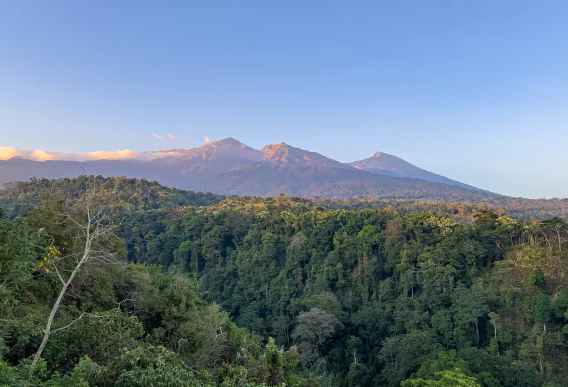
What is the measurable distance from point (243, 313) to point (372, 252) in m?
11.1

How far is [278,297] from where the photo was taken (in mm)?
28141

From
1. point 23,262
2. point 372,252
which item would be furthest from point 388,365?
point 23,262

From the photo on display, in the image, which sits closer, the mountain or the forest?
the forest

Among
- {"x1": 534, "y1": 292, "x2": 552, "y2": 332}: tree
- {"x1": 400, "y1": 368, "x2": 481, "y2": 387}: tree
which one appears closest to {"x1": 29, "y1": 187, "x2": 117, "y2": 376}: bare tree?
{"x1": 400, "y1": 368, "x2": 481, "y2": 387}: tree

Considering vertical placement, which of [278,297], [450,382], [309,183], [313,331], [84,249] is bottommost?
[278,297]

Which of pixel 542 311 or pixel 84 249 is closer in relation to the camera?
pixel 84 249

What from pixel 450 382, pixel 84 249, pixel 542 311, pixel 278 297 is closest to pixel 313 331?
pixel 278 297

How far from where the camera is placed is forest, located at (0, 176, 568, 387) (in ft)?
20.5

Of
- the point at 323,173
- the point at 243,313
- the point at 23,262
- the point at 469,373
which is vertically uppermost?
the point at 323,173

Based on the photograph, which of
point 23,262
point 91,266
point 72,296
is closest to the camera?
point 23,262

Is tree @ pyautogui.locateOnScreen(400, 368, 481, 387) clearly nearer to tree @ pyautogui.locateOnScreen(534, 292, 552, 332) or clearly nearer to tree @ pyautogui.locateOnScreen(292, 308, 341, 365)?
tree @ pyautogui.locateOnScreen(534, 292, 552, 332)

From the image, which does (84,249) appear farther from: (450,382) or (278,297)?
(278,297)

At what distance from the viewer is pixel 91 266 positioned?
1045cm

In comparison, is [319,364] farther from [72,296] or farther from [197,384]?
[197,384]
